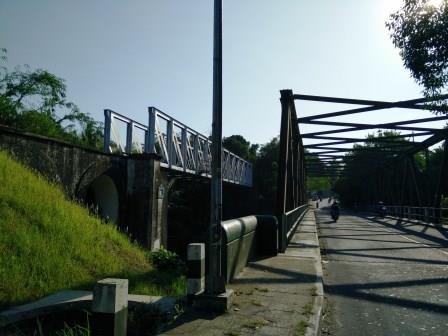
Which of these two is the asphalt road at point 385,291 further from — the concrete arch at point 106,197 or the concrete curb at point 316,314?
the concrete arch at point 106,197

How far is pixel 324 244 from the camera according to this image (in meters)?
15.7

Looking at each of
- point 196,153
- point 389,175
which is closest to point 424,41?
point 196,153

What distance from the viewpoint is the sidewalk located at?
15.8 feet

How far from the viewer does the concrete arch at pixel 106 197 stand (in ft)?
47.2

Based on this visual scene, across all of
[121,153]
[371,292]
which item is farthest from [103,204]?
[371,292]

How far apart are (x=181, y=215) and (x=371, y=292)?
1385 inches

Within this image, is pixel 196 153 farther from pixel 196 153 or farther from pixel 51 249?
pixel 51 249

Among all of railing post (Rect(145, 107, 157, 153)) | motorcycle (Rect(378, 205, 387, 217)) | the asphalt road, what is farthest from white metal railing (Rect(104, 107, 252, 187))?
motorcycle (Rect(378, 205, 387, 217))

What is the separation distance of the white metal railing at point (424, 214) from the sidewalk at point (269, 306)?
18381mm

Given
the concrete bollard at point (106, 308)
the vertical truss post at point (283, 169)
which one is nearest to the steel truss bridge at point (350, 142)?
the vertical truss post at point (283, 169)

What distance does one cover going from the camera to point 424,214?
27797 mm

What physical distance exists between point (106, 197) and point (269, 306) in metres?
9.99

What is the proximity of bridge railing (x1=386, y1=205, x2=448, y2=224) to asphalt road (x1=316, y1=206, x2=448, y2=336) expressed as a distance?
1211 centimetres

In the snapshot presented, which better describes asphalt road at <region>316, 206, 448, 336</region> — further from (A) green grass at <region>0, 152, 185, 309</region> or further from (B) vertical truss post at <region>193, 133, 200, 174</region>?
(B) vertical truss post at <region>193, 133, 200, 174</region>
